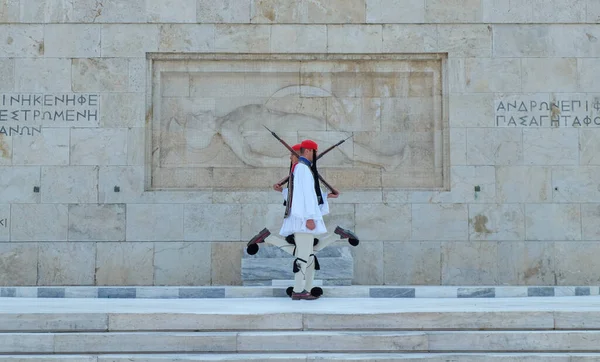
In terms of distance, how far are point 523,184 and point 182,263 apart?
5.73 metres

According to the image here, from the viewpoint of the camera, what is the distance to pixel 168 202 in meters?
13.9

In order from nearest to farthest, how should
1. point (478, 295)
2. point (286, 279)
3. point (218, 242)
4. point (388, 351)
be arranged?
point (388, 351) → point (478, 295) → point (286, 279) → point (218, 242)

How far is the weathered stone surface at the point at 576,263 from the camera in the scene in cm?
1386

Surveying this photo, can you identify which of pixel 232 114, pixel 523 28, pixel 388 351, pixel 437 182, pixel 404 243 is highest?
pixel 523 28

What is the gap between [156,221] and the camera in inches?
545

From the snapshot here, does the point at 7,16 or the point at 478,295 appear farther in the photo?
the point at 7,16

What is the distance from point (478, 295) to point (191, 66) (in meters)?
6.10

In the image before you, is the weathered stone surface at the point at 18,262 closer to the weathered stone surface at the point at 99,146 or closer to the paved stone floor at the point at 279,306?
the weathered stone surface at the point at 99,146

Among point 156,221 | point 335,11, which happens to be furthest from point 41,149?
point 335,11

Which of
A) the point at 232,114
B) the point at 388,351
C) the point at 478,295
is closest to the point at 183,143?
the point at 232,114

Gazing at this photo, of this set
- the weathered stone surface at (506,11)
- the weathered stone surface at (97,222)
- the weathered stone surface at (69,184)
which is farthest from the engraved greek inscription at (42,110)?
the weathered stone surface at (506,11)

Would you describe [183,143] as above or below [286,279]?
above

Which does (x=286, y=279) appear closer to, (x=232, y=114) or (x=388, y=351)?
(x=232, y=114)

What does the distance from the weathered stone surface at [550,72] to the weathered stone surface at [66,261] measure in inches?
302
